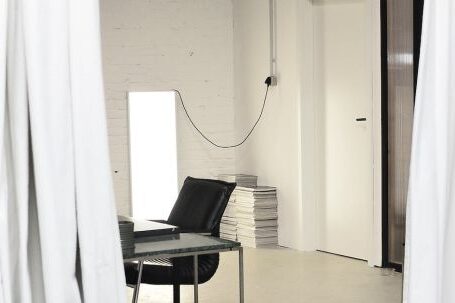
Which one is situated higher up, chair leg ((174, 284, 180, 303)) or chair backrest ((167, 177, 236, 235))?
chair backrest ((167, 177, 236, 235))

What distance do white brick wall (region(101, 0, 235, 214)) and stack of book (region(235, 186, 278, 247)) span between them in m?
0.73

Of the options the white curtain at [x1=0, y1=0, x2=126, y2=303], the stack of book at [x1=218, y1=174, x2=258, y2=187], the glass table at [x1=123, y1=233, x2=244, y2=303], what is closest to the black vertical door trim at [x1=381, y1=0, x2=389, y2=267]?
the stack of book at [x1=218, y1=174, x2=258, y2=187]

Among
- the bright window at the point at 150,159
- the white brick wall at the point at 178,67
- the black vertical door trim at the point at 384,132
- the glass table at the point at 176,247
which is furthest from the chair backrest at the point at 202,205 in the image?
the white brick wall at the point at 178,67

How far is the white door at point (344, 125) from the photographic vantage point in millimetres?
7184

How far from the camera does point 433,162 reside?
228 cm

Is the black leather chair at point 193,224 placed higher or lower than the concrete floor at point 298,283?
higher

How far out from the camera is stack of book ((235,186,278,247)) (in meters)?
8.03

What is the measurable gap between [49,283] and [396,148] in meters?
5.09

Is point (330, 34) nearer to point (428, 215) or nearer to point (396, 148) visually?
point (396, 148)

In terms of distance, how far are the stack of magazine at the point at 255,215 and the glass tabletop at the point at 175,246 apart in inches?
156

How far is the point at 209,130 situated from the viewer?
8703 mm

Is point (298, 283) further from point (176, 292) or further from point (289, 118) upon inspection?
point (289, 118)

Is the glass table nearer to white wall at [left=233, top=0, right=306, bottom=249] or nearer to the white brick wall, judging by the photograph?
white wall at [left=233, top=0, right=306, bottom=249]

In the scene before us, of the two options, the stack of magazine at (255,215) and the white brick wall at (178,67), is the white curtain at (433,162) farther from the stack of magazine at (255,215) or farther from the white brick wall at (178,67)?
the white brick wall at (178,67)
